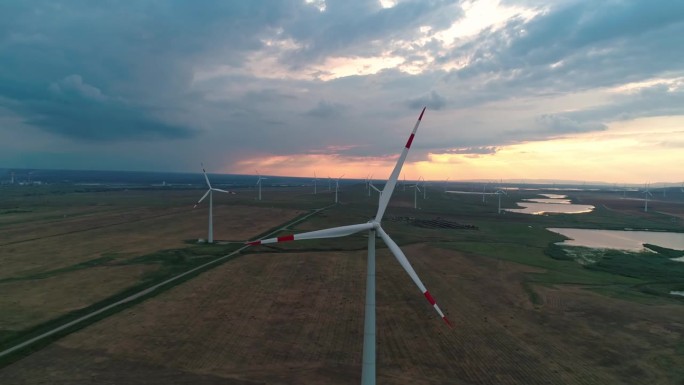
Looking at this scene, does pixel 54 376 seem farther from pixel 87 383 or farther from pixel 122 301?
pixel 122 301

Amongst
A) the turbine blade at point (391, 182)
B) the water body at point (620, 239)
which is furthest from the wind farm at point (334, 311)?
the water body at point (620, 239)

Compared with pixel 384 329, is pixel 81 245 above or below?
above

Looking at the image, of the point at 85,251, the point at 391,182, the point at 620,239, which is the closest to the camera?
the point at 391,182

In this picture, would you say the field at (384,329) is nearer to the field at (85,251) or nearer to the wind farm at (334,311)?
the wind farm at (334,311)

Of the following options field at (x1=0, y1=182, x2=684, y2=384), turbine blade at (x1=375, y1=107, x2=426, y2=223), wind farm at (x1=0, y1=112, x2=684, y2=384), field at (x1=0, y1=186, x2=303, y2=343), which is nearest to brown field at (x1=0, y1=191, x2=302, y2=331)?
field at (x1=0, y1=186, x2=303, y2=343)

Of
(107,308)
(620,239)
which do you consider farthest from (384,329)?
(620,239)

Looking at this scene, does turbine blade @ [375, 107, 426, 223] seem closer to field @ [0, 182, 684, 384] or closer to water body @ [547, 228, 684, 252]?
field @ [0, 182, 684, 384]

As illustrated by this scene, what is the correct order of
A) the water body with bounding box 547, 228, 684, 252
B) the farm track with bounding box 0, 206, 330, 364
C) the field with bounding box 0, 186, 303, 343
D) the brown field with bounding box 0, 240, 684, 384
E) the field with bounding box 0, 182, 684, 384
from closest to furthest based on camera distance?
the brown field with bounding box 0, 240, 684, 384 < the field with bounding box 0, 182, 684, 384 < the farm track with bounding box 0, 206, 330, 364 < the field with bounding box 0, 186, 303, 343 < the water body with bounding box 547, 228, 684, 252

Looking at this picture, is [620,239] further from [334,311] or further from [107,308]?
[107,308]
